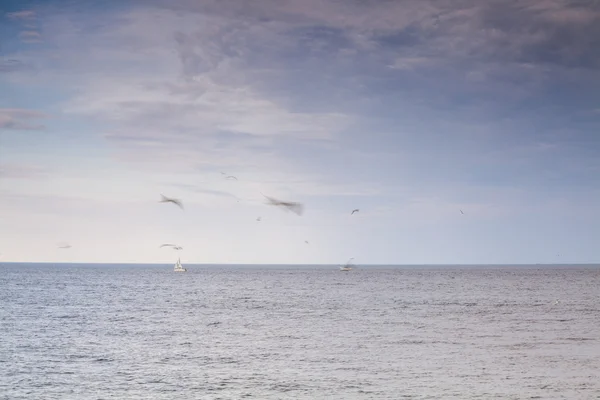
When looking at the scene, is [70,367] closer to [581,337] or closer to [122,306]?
[581,337]

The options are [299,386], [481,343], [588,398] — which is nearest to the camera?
[588,398]

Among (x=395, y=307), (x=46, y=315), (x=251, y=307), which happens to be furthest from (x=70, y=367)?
(x=395, y=307)

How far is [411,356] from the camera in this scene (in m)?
45.0

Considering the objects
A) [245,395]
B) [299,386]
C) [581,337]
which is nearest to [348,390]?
[299,386]

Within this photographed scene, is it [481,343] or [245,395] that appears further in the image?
[481,343]

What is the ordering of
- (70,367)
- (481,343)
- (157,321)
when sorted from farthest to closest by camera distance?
(157,321)
(481,343)
(70,367)

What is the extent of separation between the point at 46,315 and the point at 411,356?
163 ft

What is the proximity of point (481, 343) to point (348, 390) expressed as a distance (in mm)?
22495

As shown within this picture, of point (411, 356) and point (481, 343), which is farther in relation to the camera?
point (481, 343)

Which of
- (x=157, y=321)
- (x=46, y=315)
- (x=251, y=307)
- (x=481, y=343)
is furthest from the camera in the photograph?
Result: (x=251, y=307)

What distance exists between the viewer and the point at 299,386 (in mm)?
35094

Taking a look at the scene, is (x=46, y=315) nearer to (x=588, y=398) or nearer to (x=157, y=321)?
(x=157, y=321)

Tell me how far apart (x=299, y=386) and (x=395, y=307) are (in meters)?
59.2

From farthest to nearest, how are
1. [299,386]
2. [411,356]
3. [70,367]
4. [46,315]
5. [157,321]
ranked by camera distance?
[46,315], [157,321], [411,356], [70,367], [299,386]
